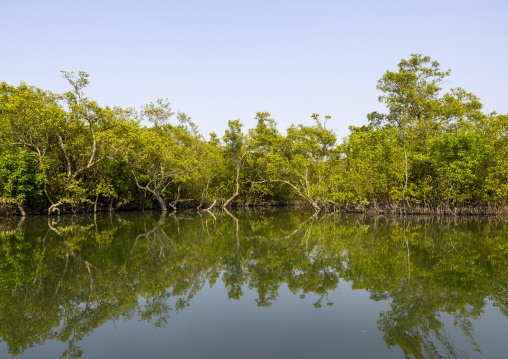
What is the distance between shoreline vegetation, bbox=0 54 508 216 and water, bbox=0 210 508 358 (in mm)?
14986

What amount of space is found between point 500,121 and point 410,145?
22.5 feet

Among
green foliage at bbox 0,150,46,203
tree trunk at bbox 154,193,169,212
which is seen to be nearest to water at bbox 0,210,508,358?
green foliage at bbox 0,150,46,203

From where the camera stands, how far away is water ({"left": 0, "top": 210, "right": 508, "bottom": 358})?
17.3ft

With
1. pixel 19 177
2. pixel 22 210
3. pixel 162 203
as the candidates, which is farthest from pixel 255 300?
pixel 162 203

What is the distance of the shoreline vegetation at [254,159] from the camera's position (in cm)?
2569

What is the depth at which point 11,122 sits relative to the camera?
84.8ft

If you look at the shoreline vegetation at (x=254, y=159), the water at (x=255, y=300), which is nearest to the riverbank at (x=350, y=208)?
the shoreline vegetation at (x=254, y=159)

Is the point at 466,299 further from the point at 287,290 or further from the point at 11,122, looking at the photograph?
the point at 11,122

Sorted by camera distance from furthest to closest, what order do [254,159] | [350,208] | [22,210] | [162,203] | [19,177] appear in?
[254,159] < [162,203] < [350,208] < [22,210] < [19,177]

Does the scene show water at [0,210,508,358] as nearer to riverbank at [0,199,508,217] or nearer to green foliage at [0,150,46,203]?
green foliage at [0,150,46,203]

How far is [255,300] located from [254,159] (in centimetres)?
3482

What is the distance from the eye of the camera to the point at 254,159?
41.9 meters

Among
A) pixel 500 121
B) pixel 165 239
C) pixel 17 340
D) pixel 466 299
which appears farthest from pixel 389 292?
pixel 500 121

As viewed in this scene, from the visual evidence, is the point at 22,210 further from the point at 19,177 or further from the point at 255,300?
the point at 255,300
